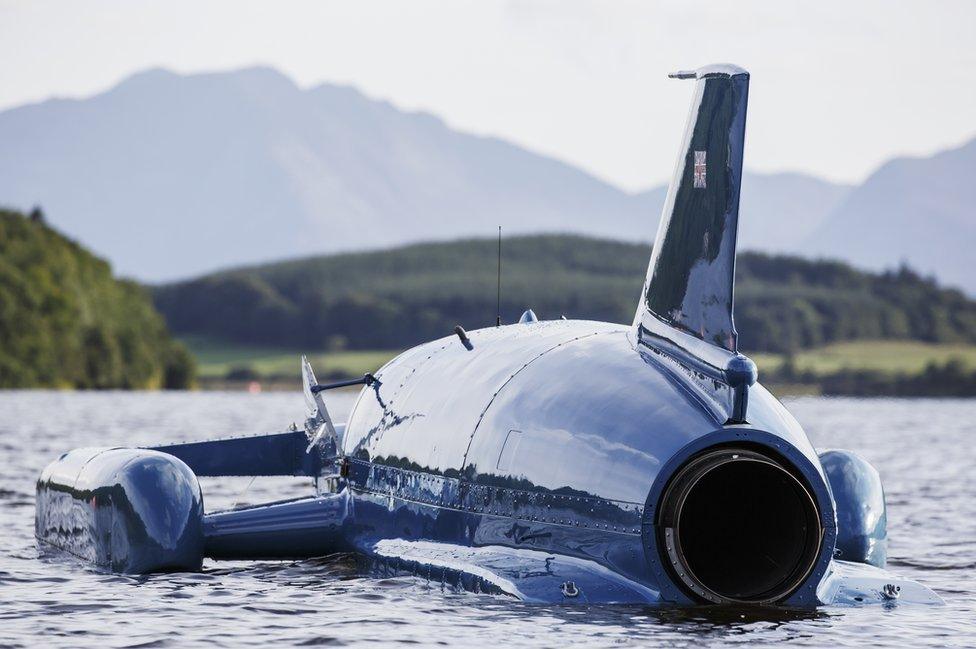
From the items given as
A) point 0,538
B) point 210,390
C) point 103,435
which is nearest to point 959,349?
point 210,390

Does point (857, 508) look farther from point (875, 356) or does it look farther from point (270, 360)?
point (270, 360)

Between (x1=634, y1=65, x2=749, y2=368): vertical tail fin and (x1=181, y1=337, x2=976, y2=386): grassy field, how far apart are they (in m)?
118

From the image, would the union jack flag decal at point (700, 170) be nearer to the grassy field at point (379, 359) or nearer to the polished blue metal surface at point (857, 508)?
the polished blue metal surface at point (857, 508)

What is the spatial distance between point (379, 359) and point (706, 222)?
151107 mm

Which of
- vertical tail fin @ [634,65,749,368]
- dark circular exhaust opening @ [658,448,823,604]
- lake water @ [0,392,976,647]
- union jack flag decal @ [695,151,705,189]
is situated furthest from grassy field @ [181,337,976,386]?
union jack flag decal @ [695,151,705,189]

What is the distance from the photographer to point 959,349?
16112 cm

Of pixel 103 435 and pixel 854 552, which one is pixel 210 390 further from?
pixel 854 552

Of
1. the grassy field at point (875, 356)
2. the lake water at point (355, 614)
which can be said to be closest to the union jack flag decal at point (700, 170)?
the lake water at point (355, 614)

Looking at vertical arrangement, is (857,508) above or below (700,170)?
below

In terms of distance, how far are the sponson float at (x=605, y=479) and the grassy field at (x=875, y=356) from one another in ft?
395

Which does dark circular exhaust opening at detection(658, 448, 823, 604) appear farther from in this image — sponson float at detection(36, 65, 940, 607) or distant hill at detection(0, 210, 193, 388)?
distant hill at detection(0, 210, 193, 388)

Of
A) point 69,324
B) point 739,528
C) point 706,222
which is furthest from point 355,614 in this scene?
point 69,324

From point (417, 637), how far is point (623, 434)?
96.4 inches

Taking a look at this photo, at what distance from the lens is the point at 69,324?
128250 millimetres
